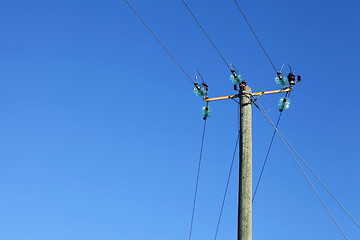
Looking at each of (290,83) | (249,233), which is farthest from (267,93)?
(249,233)

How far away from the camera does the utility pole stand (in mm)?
8727

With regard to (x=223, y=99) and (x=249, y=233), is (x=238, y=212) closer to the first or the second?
(x=249, y=233)

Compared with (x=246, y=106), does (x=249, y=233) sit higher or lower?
lower

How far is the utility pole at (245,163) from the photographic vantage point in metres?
8.73

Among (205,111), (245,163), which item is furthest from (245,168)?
(205,111)

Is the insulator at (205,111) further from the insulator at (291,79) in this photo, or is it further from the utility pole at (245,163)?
the insulator at (291,79)

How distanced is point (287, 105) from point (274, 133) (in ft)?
7.19

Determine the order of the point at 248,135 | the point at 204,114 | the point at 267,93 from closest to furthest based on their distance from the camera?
the point at 248,135, the point at 267,93, the point at 204,114

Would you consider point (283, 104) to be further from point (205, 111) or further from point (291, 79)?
point (205, 111)

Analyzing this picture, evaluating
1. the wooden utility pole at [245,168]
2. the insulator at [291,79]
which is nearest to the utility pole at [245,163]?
the wooden utility pole at [245,168]

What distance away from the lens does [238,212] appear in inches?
350

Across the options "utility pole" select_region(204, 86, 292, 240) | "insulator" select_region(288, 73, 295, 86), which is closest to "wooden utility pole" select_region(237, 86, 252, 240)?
"utility pole" select_region(204, 86, 292, 240)

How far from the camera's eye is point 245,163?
9180 millimetres

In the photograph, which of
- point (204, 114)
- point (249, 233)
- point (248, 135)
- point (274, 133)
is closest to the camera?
point (249, 233)
